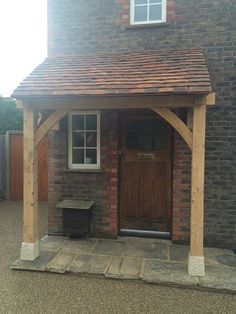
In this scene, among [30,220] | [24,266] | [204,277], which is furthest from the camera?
[30,220]

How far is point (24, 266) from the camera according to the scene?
408 cm

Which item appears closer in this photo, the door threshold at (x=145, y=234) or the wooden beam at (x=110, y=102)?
the wooden beam at (x=110, y=102)

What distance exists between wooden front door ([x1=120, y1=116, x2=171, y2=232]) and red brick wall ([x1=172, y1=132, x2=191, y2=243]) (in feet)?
0.79

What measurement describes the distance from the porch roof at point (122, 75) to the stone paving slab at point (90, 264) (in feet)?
7.91

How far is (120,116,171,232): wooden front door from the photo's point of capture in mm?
5254

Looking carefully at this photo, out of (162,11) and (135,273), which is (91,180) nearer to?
(135,273)

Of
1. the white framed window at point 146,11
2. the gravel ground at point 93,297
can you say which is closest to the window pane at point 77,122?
the white framed window at point 146,11

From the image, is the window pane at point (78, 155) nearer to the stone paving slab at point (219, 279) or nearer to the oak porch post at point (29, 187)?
the oak porch post at point (29, 187)

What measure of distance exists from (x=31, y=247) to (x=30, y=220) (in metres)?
0.39

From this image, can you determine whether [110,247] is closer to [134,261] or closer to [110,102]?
[134,261]

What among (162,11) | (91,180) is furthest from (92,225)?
(162,11)

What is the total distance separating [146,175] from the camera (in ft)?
17.5

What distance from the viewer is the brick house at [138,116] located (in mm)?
4102

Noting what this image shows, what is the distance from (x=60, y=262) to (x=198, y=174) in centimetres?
233
